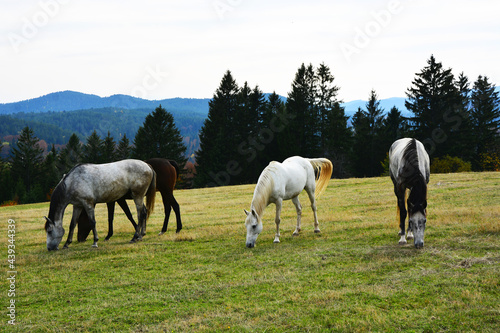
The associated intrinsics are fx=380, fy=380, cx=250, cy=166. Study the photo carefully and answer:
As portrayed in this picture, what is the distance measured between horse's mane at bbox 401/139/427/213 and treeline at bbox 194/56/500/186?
38.3 m

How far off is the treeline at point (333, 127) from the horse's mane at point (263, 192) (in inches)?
1503

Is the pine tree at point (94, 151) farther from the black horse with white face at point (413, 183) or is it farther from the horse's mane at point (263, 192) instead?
the black horse with white face at point (413, 183)

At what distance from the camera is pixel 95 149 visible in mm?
63000

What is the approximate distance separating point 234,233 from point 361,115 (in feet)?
158

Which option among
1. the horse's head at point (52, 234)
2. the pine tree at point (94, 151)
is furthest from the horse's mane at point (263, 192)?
the pine tree at point (94, 151)

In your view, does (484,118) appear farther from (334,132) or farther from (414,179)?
(414,179)

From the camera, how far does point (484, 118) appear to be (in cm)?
4978

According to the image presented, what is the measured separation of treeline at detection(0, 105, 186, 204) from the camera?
52812 millimetres

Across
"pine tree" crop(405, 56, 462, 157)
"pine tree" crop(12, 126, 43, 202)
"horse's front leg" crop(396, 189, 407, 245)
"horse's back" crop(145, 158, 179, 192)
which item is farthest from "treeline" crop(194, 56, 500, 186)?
"horse's front leg" crop(396, 189, 407, 245)

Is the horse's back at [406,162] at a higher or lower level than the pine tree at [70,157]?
lower

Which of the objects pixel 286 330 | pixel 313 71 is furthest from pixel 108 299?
pixel 313 71

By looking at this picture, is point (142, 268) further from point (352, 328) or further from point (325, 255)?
point (352, 328)

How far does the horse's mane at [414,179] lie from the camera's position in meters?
7.98

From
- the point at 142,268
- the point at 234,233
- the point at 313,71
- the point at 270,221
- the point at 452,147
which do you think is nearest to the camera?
the point at 142,268
